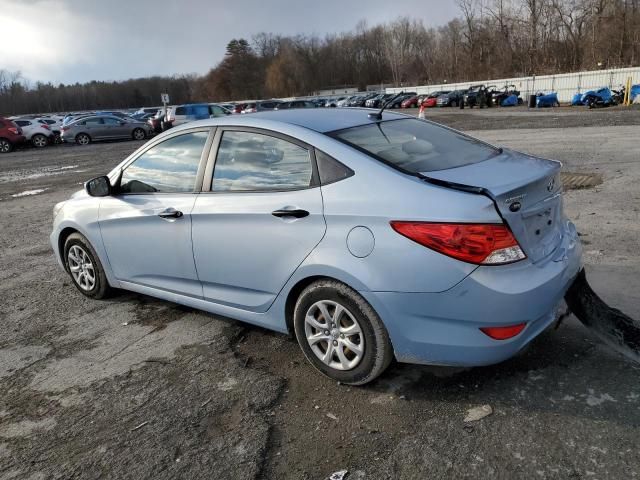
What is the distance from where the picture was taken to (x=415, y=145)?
355 cm

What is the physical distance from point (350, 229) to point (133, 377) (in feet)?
6.16

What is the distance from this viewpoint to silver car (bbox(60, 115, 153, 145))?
28859 millimetres

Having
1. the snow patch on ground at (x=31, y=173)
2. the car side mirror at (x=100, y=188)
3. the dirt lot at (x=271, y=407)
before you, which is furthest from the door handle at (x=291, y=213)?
the snow patch on ground at (x=31, y=173)

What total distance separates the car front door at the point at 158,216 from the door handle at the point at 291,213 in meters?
0.85

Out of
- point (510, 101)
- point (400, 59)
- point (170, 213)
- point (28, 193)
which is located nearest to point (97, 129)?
point (28, 193)

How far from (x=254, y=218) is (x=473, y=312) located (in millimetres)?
1478

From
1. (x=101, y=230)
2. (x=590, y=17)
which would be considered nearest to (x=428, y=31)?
(x=590, y=17)

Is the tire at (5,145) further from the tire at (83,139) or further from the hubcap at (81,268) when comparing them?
the hubcap at (81,268)

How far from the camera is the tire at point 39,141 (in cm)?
2914

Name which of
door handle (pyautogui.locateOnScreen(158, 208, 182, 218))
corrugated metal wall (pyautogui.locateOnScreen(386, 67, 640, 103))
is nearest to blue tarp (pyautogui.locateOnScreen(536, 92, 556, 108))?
corrugated metal wall (pyautogui.locateOnScreen(386, 67, 640, 103))

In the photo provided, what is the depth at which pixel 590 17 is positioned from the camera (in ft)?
213

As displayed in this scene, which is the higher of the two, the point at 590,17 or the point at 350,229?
the point at 590,17

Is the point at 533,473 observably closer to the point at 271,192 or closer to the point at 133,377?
the point at 271,192

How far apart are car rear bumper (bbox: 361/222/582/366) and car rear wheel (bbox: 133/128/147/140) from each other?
29.9 m
